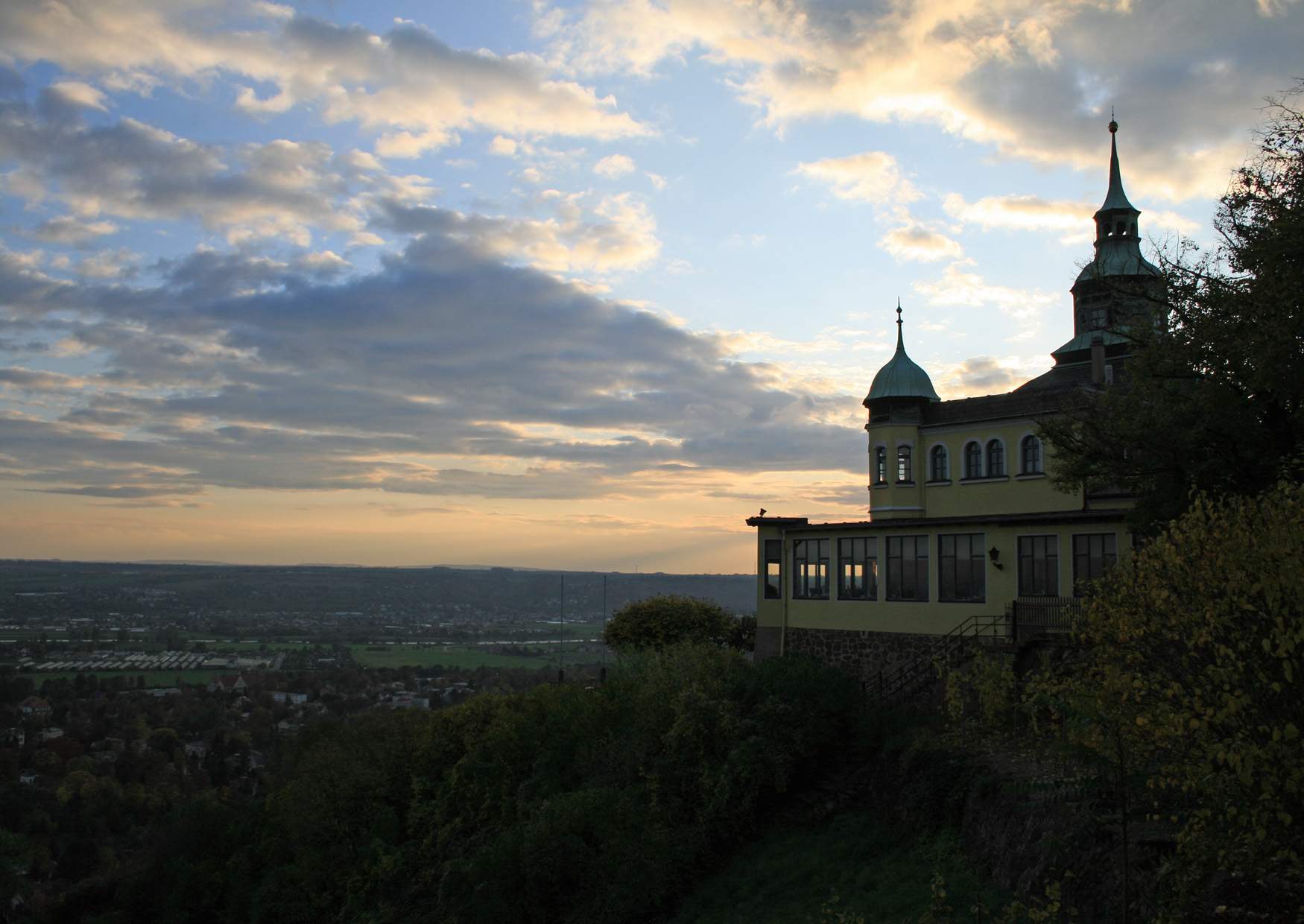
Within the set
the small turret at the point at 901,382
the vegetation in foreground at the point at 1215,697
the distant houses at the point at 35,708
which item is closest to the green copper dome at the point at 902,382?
the small turret at the point at 901,382

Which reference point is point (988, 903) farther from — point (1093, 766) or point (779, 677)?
point (779, 677)

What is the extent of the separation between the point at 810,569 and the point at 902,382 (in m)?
10.7

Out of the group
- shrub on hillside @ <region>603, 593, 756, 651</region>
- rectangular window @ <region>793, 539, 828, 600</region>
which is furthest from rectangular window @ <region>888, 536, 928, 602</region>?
shrub on hillside @ <region>603, 593, 756, 651</region>

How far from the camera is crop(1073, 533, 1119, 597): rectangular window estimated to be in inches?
998

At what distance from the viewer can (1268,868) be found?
1076cm

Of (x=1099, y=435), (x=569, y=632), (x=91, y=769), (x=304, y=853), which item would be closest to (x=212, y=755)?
(x=91, y=769)

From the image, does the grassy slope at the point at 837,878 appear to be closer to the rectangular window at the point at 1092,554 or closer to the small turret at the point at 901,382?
the rectangular window at the point at 1092,554

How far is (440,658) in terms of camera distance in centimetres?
13812

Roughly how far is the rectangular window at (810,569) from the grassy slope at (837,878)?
35.5 ft

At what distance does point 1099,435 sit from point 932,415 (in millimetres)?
17349

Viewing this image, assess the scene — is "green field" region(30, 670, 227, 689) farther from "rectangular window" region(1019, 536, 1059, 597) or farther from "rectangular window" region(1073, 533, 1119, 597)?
"rectangular window" region(1073, 533, 1119, 597)

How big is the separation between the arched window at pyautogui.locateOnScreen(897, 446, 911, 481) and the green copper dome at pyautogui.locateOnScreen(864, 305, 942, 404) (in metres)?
2.13

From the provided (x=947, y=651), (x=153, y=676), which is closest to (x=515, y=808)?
(x=947, y=651)

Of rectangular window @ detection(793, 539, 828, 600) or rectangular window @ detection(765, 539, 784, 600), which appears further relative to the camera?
rectangular window @ detection(765, 539, 784, 600)
